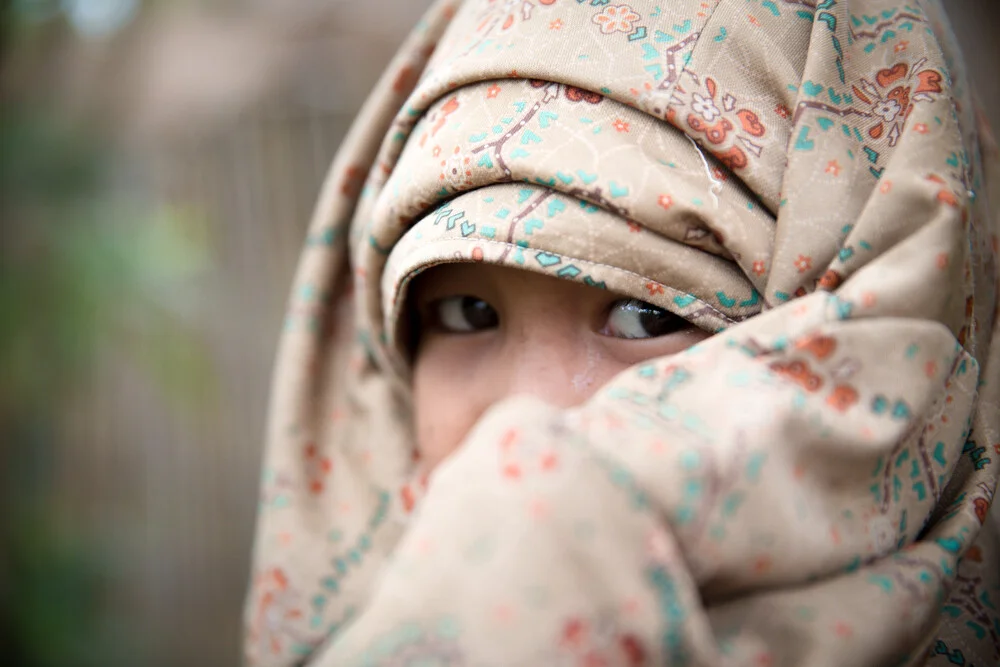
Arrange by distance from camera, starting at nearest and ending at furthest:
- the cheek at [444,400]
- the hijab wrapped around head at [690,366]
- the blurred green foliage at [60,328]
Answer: the hijab wrapped around head at [690,366] < the cheek at [444,400] < the blurred green foliage at [60,328]

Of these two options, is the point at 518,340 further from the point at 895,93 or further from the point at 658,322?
the point at 895,93

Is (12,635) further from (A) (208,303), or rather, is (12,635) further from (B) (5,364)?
(A) (208,303)

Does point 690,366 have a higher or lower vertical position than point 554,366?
higher

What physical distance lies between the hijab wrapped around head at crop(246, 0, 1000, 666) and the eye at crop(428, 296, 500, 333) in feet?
0.22

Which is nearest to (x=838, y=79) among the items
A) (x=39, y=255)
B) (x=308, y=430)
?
(x=308, y=430)

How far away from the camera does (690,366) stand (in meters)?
0.56

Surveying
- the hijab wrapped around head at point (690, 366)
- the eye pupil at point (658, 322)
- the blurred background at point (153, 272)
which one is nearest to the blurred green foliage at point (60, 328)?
the blurred background at point (153, 272)

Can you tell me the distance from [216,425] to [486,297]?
1630 mm

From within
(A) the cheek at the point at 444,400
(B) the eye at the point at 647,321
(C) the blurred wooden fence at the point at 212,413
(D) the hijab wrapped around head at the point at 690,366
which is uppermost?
(D) the hijab wrapped around head at the point at 690,366

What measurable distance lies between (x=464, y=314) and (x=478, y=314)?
0.07ft

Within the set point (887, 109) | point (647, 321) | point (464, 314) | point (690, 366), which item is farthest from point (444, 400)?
point (887, 109)

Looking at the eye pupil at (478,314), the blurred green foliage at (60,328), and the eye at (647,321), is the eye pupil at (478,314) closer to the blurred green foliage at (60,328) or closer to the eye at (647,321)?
the eye at (647,321)

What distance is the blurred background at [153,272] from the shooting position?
1.87m

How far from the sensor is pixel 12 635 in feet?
5.71
